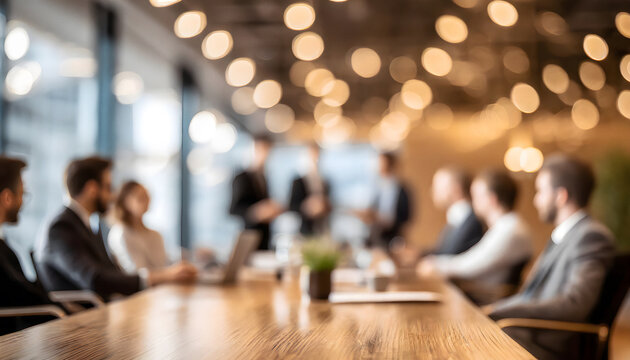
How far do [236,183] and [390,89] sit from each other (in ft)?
20.4

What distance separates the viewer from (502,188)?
5062 mm

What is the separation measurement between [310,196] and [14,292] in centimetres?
592

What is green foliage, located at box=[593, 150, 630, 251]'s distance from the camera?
1106 cm

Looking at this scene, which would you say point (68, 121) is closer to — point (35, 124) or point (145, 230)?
point (35, 124)

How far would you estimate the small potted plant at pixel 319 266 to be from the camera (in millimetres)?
2939

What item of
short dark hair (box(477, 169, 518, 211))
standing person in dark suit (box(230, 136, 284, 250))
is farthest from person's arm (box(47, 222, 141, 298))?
standing person in dark suit (box(230, 136, 284, 250))

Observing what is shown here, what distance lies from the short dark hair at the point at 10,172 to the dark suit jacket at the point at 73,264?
2.30 feet

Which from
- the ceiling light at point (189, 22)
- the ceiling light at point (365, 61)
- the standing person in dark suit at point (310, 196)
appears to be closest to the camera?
the ceiling light at point (189, 22)

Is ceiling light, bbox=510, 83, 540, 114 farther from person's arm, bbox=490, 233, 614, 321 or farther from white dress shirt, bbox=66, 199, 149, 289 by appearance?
white dress shirt, bbox=66, 199, 149, 289

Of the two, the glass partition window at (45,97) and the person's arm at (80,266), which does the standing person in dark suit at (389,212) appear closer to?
the glass partition window at (45,97)

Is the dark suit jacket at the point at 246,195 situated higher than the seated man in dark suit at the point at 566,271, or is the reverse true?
the dark suit jacket at the point at 246,195

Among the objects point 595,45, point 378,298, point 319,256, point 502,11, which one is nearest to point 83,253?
point 319,256

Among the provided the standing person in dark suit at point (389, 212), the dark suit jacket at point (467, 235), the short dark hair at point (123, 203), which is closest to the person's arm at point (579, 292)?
the dark suit jacket at point (467, 235)

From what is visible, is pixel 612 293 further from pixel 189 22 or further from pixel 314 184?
pixel 314 184
